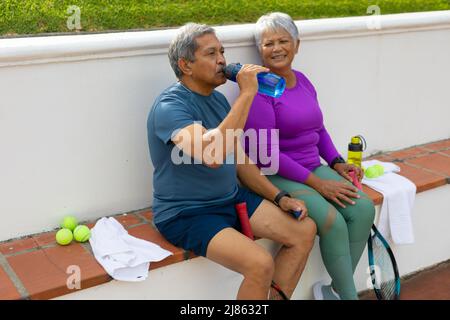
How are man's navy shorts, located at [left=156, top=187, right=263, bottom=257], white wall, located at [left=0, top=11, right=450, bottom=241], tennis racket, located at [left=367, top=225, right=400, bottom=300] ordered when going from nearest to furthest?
1. man's navy shorts, located at [left=156, top=187, right=263, bottom=257]
2. white wall, located at [left=0, top=11, right=450, bottom=241]
3. tennis racket, located at [left=367, top=225, right=400, bottom=300]

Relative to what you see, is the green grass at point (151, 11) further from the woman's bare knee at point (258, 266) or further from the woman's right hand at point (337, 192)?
the woman's bare knee at point (258, 266)

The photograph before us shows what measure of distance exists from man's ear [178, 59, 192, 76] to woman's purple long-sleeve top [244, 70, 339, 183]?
0.44m

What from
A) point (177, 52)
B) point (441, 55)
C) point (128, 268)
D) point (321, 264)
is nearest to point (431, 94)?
point (441, 55)

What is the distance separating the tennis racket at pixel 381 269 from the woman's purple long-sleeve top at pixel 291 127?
0.53m

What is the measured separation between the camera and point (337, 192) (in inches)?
115

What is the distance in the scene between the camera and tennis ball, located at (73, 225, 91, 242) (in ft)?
8.82

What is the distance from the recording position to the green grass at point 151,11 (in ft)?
12.9

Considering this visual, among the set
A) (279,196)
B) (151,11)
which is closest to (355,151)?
(279,196)

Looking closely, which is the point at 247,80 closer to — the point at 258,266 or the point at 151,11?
the point at 258,266

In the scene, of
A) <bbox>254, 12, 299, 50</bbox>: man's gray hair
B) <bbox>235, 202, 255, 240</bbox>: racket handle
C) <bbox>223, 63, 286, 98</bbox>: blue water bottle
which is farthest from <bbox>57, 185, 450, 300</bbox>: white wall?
<bbox>254, 12, 299, 50</bbox>: man's gray hair

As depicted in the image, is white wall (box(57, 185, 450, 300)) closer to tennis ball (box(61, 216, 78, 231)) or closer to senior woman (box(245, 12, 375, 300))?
senior woman (box(245, 12, 375, 300))

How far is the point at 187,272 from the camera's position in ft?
8.71

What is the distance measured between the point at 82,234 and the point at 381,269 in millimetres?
1647

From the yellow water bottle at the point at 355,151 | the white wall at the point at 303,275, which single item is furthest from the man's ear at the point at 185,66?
the yellow water bottle at the point at 355,151
